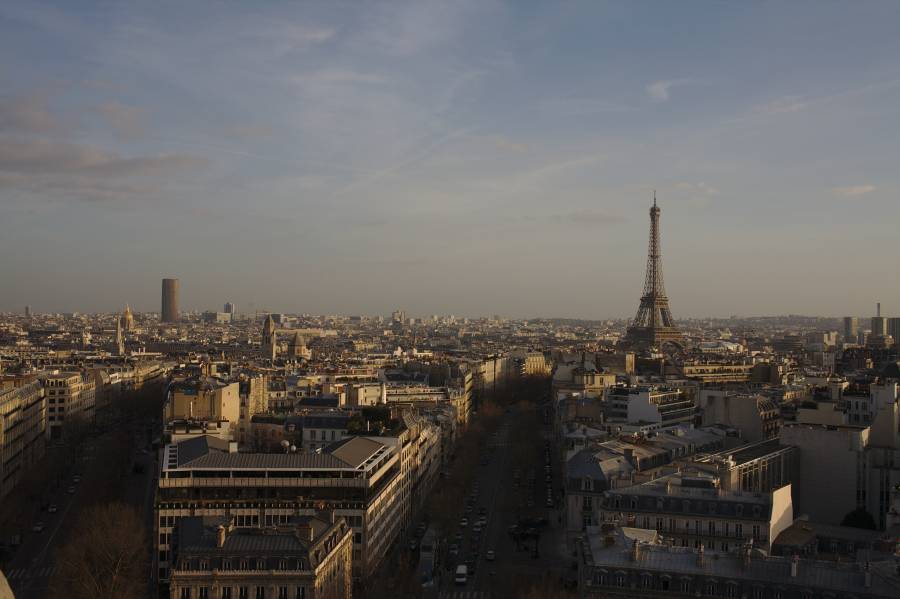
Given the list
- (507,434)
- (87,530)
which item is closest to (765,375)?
(507,434)

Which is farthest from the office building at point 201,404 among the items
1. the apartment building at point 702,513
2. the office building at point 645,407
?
the apartment building at point 702,513

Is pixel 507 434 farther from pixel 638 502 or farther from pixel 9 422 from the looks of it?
pixel 638 502

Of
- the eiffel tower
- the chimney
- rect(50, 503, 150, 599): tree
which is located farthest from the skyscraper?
the chimney

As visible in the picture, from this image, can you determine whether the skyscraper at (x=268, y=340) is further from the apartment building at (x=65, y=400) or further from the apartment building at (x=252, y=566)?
the apartment building at (x=252, y=566)

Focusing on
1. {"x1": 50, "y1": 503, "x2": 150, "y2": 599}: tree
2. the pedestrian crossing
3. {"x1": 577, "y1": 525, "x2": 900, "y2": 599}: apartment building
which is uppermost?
{"x1": 577, "y1": 525, "x2": 900, "y2": 599}: apartment building

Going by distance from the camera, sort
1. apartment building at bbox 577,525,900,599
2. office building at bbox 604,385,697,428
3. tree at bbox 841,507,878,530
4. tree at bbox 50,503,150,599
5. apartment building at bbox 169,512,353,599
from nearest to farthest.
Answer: apartment building at bbox 577,525,900,599, apartment building at bbox 169,512,353,599, tree at bbox 50,503,150,599, tree at bbox 841,507,878,530, office building at bbox 604,385,697,428

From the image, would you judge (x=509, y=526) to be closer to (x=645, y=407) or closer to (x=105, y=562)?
(x=105, y=562)

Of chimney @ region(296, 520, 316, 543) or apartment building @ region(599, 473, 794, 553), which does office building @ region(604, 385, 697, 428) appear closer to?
apartment building @ region(599, 473, 794, 553)
